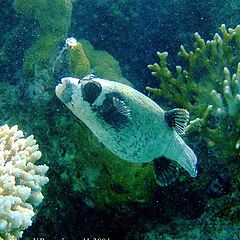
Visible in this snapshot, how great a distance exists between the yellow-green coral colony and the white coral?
176cm

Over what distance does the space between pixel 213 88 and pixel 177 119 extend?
160cm

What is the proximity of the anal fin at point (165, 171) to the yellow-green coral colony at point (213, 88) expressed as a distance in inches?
39.0

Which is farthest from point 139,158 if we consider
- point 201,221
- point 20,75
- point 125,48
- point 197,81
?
point 125,48

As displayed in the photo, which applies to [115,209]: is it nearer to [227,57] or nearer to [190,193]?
[190,193]

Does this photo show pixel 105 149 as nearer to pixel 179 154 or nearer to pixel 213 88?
pixel 179 154

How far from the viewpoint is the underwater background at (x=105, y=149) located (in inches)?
147

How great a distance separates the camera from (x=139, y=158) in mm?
2801

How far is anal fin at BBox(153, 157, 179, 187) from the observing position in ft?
9.29

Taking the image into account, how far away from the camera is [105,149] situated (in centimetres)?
382

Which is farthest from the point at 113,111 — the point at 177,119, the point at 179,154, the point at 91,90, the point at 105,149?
the point at 105,149

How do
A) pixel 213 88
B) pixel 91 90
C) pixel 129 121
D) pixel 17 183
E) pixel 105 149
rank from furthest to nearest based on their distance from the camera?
pixel 213 88, pixel 105 149, pixel 17 183, pixel 129 121, pixel 91 90

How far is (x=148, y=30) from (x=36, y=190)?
3311 millimetres

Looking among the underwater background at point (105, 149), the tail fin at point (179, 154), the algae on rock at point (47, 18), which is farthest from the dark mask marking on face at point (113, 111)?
the algae on rock at point (47, 18)

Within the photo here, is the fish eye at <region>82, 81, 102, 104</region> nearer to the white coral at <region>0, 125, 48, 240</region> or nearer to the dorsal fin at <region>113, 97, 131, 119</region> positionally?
the dorsal fin at <region>113, 97, 131, 119</region>
